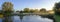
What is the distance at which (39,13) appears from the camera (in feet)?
3.93

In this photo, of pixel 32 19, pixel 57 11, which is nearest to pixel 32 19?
pixel 32 19

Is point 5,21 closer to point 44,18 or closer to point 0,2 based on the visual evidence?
point 0,2

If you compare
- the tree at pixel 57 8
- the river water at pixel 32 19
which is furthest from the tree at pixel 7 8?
the tree at pixel 57 8

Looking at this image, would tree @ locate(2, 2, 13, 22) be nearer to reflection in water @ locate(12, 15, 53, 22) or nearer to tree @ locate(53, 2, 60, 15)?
reflection in water @ locate(12, 15, 53, 22)

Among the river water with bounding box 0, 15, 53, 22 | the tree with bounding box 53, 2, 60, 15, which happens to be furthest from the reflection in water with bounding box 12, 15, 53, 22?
the tree with bounding box 53, 2, 60, 15

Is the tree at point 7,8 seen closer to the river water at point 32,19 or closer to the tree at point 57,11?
the river water at point 32,19

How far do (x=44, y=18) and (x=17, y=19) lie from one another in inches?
12.9

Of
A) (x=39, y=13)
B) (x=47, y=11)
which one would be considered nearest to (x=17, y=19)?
(x=39, y=13)

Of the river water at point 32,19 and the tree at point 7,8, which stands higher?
the tree at point 7,8

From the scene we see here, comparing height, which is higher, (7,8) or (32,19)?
(7,8)

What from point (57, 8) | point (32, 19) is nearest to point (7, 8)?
point (32, 19)

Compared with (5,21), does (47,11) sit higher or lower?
higher

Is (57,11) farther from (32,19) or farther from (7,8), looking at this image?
(7,8)

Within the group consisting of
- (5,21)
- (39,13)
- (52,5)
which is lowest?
(5,21)
